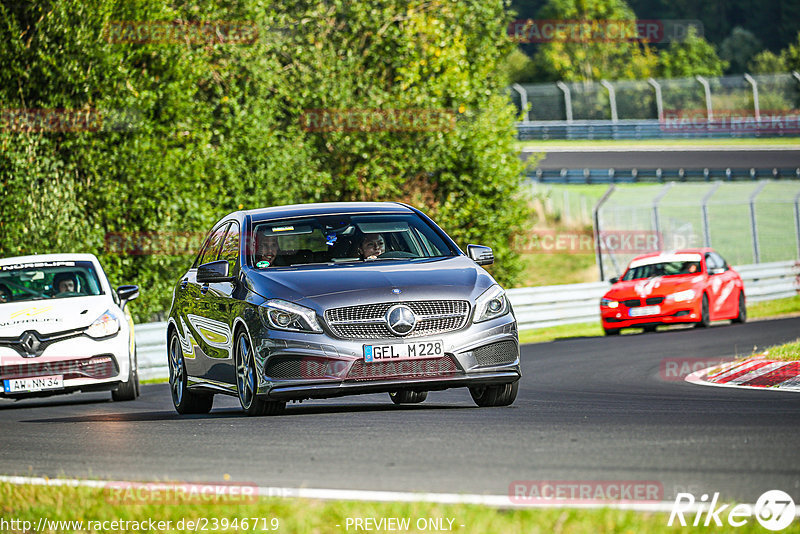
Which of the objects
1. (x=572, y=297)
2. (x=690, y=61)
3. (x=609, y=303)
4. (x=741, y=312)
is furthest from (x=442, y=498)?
(x=690, y=61)

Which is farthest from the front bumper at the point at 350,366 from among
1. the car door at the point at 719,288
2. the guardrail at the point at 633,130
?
the guardrail at the point at 633,130

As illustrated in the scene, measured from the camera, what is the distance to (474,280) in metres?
10.1

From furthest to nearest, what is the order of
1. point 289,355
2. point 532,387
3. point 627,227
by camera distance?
1. point 627,227
2. point 532,387
3. point 289,355

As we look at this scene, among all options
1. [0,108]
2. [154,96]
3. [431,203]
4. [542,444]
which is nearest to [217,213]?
[154,96]

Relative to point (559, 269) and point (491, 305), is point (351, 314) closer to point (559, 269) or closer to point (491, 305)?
point (491, 305)

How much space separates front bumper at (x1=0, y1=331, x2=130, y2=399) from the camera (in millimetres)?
14094

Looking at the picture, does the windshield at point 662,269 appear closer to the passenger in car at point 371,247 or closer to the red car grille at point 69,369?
the red car grille at point 69,369

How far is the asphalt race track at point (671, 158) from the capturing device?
5269cm

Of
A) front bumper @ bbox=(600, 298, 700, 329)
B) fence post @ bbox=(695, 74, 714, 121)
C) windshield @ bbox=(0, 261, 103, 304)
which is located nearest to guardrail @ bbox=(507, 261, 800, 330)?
front bumper @ bbox=(600, 298, 700, 329)

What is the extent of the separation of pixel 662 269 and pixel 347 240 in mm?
15016

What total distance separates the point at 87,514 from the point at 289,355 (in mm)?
3578

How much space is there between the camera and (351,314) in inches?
380

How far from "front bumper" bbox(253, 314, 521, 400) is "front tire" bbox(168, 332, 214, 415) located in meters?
2.20

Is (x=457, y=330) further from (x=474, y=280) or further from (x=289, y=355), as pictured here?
(x=289, y=355)
